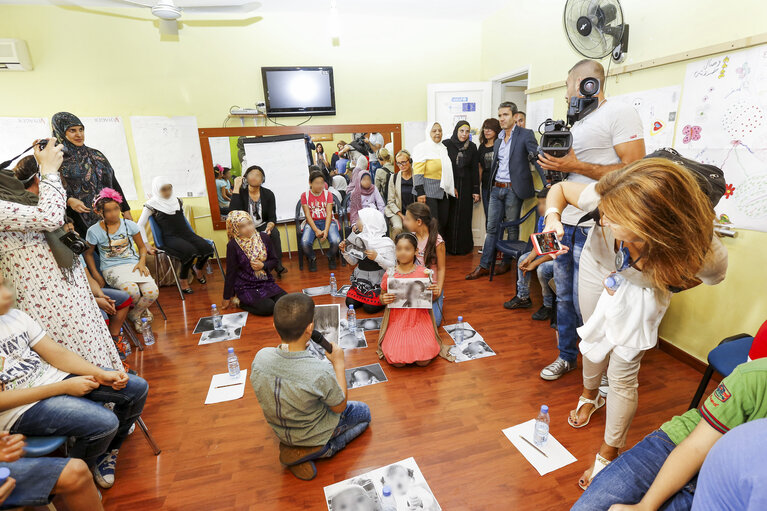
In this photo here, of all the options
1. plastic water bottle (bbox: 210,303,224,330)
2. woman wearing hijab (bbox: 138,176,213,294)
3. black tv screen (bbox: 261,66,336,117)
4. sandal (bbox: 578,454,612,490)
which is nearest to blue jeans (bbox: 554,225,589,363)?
sandal (bbox: 578,454,612,490)

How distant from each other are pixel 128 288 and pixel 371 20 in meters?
4.11

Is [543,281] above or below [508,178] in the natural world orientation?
below

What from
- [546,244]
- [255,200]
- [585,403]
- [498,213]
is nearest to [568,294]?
[585,403]

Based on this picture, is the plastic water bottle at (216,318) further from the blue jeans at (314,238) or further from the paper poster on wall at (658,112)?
the paper poster on wall at (658,112)

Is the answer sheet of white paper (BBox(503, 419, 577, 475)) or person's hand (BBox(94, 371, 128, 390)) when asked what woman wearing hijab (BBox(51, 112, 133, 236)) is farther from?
sheet of white paper (BBox(503, 419, 577, 475))

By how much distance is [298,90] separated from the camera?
4766mm

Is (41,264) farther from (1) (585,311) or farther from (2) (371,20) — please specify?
(2) (371,20)

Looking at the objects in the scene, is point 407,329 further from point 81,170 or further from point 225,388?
point 81,170

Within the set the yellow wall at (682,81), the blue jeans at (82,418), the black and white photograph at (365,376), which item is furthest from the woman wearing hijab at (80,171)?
the yellow wall at (682,81)

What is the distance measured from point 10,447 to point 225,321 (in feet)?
6.79

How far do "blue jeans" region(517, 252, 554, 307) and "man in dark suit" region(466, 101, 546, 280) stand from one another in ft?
2.54

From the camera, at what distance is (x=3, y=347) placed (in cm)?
145

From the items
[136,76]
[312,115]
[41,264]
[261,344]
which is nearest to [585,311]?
[261,344]

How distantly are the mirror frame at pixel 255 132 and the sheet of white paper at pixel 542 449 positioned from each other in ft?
13.4
